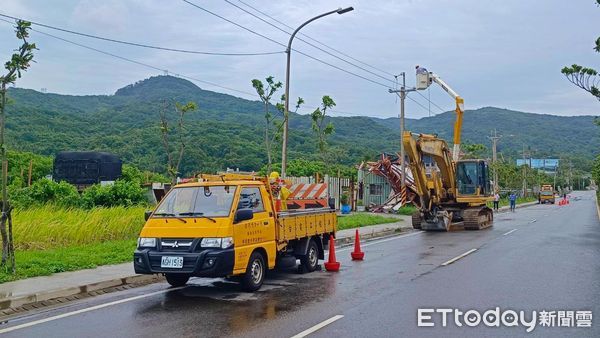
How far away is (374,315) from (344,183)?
2727cm

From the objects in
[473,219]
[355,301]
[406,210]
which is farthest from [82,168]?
[355,301]

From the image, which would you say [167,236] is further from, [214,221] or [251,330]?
[251,330]

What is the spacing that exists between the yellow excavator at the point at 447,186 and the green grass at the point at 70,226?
1227 centimetres

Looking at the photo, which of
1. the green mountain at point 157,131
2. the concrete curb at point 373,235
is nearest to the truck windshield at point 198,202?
the concrete curb at point 373,235

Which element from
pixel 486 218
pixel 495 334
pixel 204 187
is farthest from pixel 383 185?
pixel 495 334

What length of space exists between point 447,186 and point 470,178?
1.39 metres

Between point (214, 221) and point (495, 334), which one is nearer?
point (495, 334)

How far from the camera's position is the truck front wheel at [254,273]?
34.1 ft

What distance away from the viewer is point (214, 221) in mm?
10039

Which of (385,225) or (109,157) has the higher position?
(109,157)

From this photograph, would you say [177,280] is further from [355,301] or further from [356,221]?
[356,221]

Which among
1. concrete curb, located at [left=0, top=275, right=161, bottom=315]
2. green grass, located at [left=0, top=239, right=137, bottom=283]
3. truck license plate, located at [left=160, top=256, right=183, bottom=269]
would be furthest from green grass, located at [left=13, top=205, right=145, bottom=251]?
truck license plate, located at [left=160, top=256, right=183, bottom=269]

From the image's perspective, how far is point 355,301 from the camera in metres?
9.61

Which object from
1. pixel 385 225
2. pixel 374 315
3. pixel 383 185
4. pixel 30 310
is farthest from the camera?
pixel 383 185
